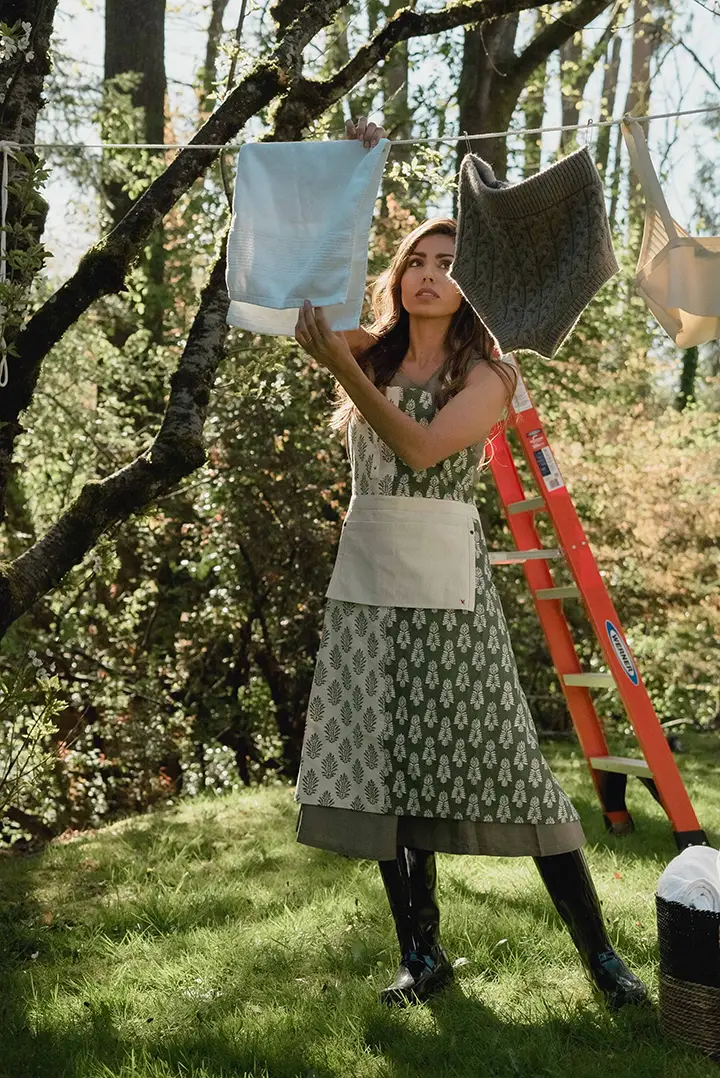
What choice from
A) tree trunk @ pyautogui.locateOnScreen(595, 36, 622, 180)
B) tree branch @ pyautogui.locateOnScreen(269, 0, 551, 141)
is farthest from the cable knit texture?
tree trunk @ pyautogui.locateOnScreen(595, 36, 622, 180)

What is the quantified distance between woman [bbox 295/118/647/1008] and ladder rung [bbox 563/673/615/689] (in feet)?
4.94

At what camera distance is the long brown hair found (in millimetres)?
2662

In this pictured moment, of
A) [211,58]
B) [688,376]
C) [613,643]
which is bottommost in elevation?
[613,643]

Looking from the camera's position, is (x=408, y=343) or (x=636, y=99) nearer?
(x=408, y=343)

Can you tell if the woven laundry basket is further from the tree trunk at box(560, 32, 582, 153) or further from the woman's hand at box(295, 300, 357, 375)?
the tree trunk at box(560, 32, 582, 153)

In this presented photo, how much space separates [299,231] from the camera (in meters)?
2.53

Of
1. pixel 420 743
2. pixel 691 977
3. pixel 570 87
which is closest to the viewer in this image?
pixel 691 977

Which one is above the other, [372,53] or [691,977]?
[372,53]

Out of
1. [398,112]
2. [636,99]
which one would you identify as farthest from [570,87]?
[636,99]

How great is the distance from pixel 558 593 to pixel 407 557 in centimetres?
179

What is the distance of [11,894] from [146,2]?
7286 millimetres

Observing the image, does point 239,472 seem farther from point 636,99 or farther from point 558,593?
point 636,99

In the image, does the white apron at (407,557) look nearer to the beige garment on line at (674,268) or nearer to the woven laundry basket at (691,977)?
the beige garment on line at (674,268)

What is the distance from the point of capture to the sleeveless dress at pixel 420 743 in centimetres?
251
